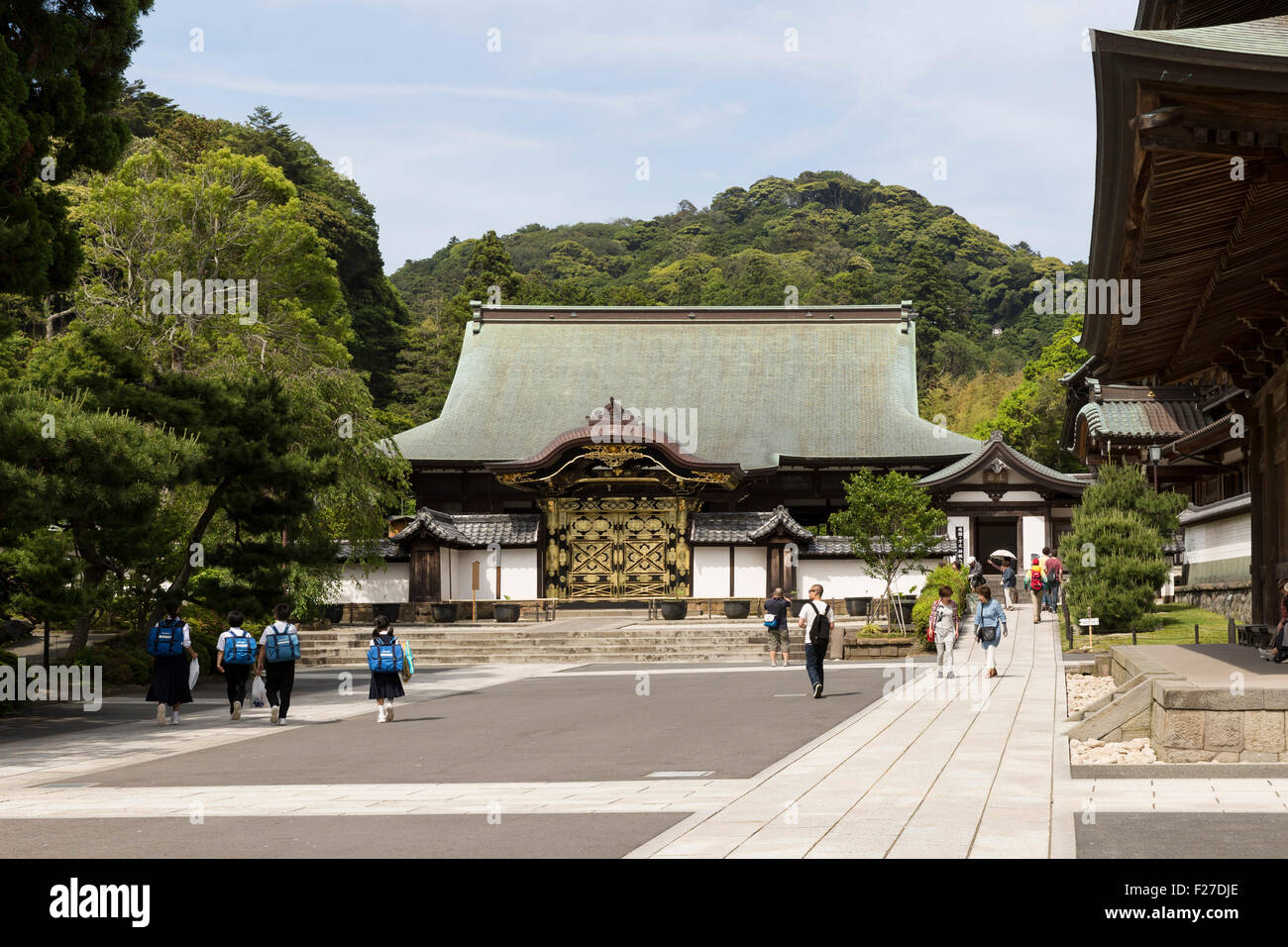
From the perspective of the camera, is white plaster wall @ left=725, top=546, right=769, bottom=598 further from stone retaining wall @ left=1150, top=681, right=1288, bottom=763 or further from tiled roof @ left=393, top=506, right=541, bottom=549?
stone retaining wall @ left=1150, top=681, right=1288, bottom=763

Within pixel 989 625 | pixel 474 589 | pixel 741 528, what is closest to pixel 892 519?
pixel 741 528

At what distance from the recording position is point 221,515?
82.3 ft

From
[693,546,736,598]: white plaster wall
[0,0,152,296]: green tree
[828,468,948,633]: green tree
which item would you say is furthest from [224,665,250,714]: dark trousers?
[693,546,736,598]: white plaster wall

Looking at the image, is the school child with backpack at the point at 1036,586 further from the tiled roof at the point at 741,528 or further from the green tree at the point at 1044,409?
the green tree at the point at 1044,409

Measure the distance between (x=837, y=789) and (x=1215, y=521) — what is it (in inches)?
776

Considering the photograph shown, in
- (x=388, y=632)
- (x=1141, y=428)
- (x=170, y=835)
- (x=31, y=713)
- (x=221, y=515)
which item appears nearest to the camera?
(x=170, y=835)

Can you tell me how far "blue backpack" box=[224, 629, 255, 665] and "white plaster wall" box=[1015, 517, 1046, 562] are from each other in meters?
28.6

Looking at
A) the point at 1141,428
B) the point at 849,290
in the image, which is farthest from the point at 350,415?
the point at 849,290

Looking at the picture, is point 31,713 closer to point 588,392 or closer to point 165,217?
point 165,217

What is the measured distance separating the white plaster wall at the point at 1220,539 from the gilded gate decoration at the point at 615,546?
47.7 ft

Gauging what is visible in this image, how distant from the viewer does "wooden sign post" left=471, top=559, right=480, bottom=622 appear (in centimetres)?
3569

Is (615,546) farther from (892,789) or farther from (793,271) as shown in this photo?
(793,271)

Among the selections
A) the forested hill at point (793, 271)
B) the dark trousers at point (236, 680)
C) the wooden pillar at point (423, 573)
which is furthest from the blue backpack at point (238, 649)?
the forested hill at point (793, 271)

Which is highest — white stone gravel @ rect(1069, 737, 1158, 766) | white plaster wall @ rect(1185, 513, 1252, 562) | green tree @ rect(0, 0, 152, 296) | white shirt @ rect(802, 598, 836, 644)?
green tree @ rect(0, 0, 152, 296)
